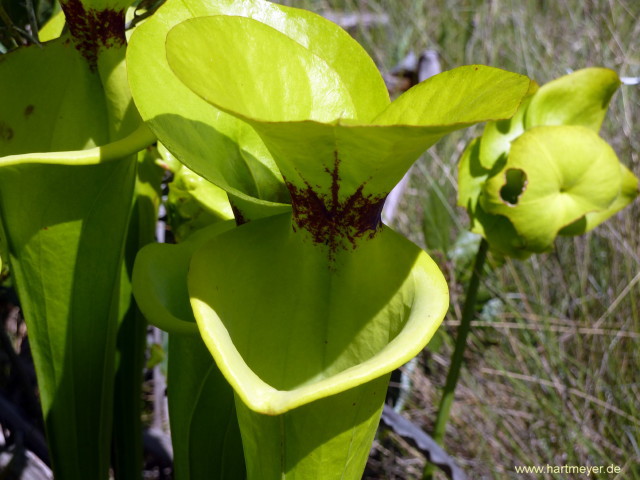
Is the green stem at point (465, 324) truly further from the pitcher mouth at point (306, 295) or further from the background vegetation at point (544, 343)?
the pitcher mouth at point (306, 295)

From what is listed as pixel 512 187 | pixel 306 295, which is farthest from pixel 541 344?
pixel 306 295

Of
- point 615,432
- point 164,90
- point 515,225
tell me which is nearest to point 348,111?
point 164,90

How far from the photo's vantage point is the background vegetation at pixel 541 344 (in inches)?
72.5

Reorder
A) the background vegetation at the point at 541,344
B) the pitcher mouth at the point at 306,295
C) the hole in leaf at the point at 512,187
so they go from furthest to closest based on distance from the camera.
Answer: the background vegetation at the point at 541,344
the hole in leaf at the point at 512,187
the pitcher mouth at the point at 306,295

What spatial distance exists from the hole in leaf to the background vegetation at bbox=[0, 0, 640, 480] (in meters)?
0.61

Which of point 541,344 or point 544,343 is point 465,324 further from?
point 541,344

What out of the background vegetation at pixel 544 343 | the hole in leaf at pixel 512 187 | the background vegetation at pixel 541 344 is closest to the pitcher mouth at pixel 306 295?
the hole in leaf at pixel 512 187

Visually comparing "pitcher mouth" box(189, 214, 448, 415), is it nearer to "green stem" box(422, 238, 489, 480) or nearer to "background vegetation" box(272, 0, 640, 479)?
"green stem" box(422, 238, 489, 480)

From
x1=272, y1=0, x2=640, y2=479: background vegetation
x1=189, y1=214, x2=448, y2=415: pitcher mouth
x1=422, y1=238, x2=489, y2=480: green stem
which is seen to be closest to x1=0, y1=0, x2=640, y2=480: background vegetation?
x1=272, y1=0, x2=640, y2=479: background vegetation

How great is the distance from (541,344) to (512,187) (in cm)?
106

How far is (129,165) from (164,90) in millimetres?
166

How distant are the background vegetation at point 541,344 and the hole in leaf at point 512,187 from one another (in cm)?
61

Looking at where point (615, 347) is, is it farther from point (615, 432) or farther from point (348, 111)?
point (348, 111)

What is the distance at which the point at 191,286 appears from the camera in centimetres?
57
